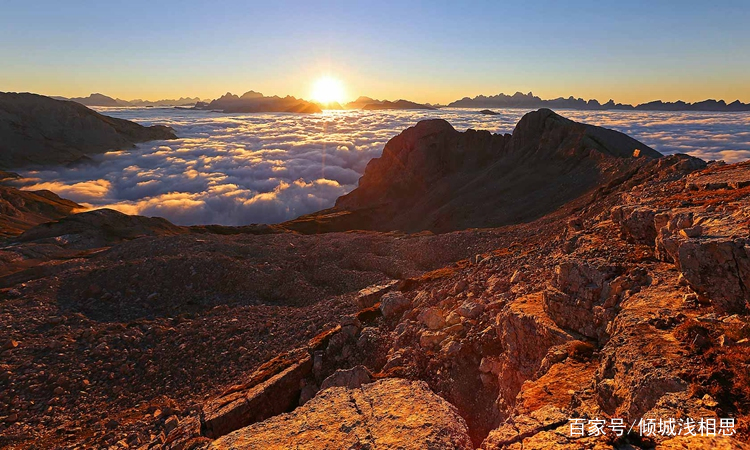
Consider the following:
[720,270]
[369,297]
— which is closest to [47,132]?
[369,297]

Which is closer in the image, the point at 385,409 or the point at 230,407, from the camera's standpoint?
the point at 385,409

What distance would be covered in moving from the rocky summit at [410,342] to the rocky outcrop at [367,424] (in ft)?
0.15

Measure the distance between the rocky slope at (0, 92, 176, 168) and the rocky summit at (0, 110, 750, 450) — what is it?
15623 centimetres

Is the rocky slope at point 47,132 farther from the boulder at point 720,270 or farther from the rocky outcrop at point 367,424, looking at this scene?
the boulder at point 720,270

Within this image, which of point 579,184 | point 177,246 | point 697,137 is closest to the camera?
point 177,246

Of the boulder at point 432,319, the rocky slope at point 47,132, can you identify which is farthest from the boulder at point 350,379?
the rocky slope at point 47,132

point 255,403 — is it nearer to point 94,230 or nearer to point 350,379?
point 350,379

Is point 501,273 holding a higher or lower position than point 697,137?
lower

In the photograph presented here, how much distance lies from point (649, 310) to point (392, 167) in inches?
3581

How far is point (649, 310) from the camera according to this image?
8.07 meters

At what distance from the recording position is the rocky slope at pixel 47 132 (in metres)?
149

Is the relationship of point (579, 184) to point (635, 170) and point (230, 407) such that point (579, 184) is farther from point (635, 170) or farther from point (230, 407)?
point (230, 407)

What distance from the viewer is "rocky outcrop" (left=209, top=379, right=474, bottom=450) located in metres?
7.80

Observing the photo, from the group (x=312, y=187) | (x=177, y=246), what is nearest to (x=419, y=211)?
(x=177, y=246)
